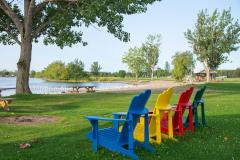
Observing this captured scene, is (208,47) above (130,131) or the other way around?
above

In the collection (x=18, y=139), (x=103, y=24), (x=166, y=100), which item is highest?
(x=103, y=24)

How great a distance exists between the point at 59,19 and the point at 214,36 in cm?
4485

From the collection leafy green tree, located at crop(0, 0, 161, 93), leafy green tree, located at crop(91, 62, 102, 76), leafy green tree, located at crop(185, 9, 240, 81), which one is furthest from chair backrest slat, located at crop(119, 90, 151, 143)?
leafy green tree, located at crop(91, 62, 102, 76)

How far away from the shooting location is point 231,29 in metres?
67.2

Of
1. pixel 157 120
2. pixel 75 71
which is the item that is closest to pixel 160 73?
pixel 75 71

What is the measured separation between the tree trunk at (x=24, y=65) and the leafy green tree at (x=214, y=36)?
143 ft

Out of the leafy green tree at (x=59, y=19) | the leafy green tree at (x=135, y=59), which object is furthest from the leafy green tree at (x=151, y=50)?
the leafy green tree at (x=59, y=19)

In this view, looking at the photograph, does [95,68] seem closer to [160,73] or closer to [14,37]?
[160,73]

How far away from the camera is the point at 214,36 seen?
221ft

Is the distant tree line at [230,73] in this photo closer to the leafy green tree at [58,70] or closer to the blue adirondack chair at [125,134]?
the leafy green tree at [58,70]

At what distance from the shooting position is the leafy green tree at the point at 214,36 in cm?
6694

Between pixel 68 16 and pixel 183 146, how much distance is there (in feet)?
65.4

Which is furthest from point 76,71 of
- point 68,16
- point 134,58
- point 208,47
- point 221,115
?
point 221,115

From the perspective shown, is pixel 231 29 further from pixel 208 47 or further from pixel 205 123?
pixel 205 123
